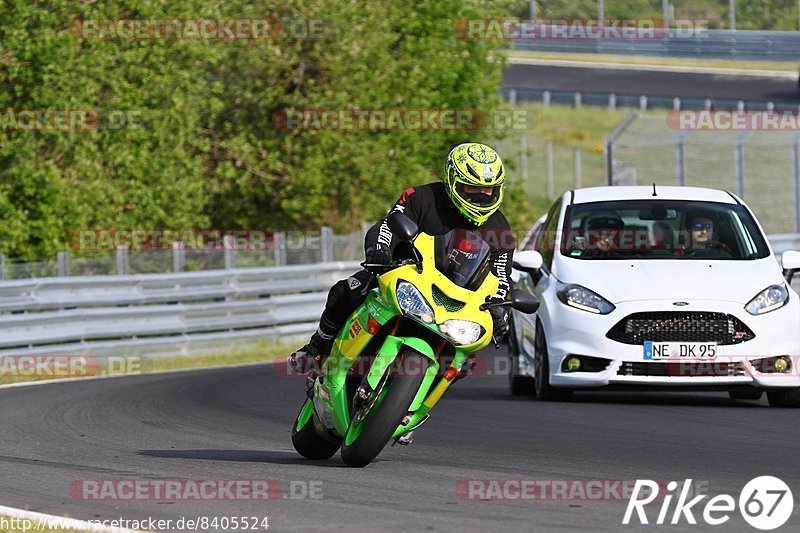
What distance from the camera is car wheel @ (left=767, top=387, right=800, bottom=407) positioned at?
40.8 feet

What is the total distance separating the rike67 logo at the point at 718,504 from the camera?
668cm

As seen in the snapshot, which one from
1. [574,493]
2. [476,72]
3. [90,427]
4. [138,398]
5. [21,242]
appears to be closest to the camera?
[574,493]

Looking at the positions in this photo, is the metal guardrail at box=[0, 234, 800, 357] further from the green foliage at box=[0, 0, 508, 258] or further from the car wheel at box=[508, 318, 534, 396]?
the car wheel at box=[508, 318, 534, 396]

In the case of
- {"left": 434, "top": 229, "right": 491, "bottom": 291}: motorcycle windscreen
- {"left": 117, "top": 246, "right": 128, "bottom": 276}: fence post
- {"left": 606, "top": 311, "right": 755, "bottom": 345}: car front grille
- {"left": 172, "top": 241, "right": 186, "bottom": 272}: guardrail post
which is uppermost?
{"left": 434, "top": 229, "right": 491, "bottom": 291}: motorcycle windscreen

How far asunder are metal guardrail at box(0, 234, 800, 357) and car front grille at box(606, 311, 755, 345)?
877cm

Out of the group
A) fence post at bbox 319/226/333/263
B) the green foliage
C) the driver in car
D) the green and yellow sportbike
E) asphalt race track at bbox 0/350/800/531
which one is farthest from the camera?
fence post at bbox 319/226/333/263

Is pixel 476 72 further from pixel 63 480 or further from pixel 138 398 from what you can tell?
pixel 63 480

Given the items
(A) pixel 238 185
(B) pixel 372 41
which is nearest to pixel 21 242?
(A) pixel 238 185

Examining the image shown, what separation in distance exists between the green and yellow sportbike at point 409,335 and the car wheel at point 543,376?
177 inches

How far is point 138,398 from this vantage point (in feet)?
46.1

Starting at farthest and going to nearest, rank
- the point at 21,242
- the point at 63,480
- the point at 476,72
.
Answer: the point at 476,72
the point at 21,242
the point at 63,480

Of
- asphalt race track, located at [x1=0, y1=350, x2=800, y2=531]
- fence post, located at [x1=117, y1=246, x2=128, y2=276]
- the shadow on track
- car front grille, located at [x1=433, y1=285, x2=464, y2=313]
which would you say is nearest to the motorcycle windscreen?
car front grille, located at [x1=433, y1=285, x2=464, y2=313]

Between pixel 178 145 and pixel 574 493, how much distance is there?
20663 mm

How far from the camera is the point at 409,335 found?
8023 millimetres
